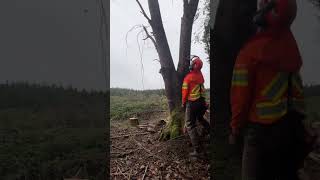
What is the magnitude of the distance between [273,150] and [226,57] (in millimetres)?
700

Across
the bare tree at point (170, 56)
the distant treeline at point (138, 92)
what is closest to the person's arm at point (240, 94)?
the bare tree at point (170, 56)

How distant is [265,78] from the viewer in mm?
2688

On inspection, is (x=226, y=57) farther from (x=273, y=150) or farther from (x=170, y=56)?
(x=170, y=56)

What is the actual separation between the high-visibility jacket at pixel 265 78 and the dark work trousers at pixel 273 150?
0.08 meters

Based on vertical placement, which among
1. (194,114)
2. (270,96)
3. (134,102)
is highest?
(270,96)

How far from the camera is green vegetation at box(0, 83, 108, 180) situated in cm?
454

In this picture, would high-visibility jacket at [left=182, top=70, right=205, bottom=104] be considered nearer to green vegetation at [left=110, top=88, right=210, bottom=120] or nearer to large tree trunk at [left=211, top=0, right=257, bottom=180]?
green vegetation at [left=110, top=88, right=210, bottom=120]

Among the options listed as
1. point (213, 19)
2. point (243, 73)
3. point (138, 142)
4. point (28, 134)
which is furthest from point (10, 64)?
point (243, 73)

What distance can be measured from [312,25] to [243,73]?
0.87 m

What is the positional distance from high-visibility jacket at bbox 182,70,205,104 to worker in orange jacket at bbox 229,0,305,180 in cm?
203

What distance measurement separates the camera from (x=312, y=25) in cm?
318

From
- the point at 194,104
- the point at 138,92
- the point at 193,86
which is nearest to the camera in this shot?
the point at 193,86

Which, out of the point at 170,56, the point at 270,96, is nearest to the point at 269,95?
the point at 270,96

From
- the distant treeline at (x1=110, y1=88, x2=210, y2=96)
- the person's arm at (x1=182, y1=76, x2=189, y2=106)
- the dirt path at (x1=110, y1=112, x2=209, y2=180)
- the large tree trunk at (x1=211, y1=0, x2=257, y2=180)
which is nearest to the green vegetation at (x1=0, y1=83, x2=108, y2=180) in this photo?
the dirt path at (x1=110, y1=112, x2=209, y2=180)
